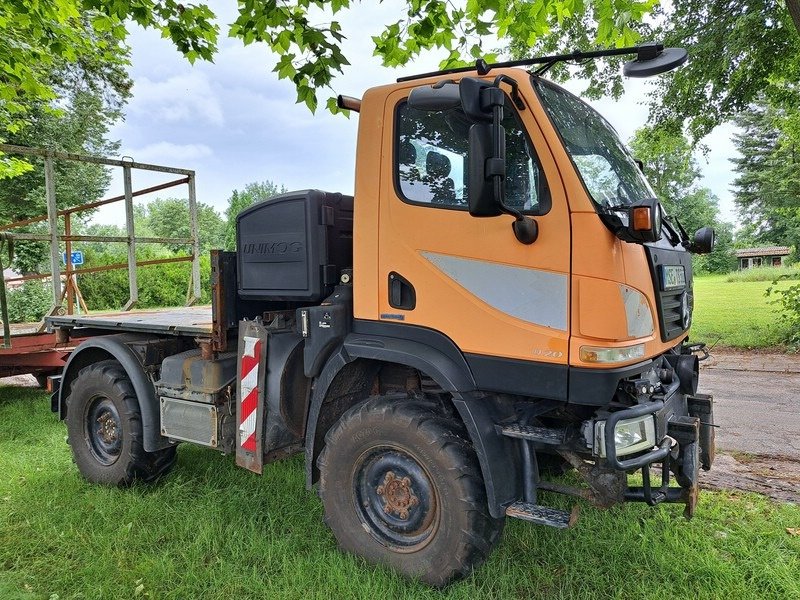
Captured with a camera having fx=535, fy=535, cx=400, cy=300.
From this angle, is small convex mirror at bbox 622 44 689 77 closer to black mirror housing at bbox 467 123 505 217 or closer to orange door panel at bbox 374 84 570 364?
orange door panel at bbox 374 84 570 364

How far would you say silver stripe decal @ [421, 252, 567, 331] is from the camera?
2500 millimetres

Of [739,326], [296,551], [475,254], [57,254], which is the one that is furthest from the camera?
[739,326]

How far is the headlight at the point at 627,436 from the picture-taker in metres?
2.43

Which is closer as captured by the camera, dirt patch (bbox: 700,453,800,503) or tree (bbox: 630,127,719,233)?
dirt patch (bbox: 700,453,800,503)

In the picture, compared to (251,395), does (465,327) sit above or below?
above

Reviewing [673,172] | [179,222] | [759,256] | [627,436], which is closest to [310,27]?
[627,436]

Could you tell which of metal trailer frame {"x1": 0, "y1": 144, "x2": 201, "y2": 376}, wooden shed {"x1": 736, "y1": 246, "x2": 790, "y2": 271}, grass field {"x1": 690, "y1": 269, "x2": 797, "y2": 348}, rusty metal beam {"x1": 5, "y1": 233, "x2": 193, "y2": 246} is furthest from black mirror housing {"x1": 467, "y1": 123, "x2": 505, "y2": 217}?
wooden shed {"x1": 736, "y1": 246, "x2": 790, "y2": 271}

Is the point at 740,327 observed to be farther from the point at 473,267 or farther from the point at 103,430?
the point at 103,430

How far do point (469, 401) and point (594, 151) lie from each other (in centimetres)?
150

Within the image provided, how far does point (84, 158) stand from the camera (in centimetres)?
579

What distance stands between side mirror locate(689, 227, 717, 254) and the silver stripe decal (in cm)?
167

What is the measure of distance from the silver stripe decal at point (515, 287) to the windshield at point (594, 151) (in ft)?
1.55

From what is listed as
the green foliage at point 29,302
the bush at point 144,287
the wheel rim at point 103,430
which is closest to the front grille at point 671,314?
the wheel rim at point 103,430

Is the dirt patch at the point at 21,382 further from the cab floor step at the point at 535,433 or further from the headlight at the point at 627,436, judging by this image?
the headlight at the point at 627,436
